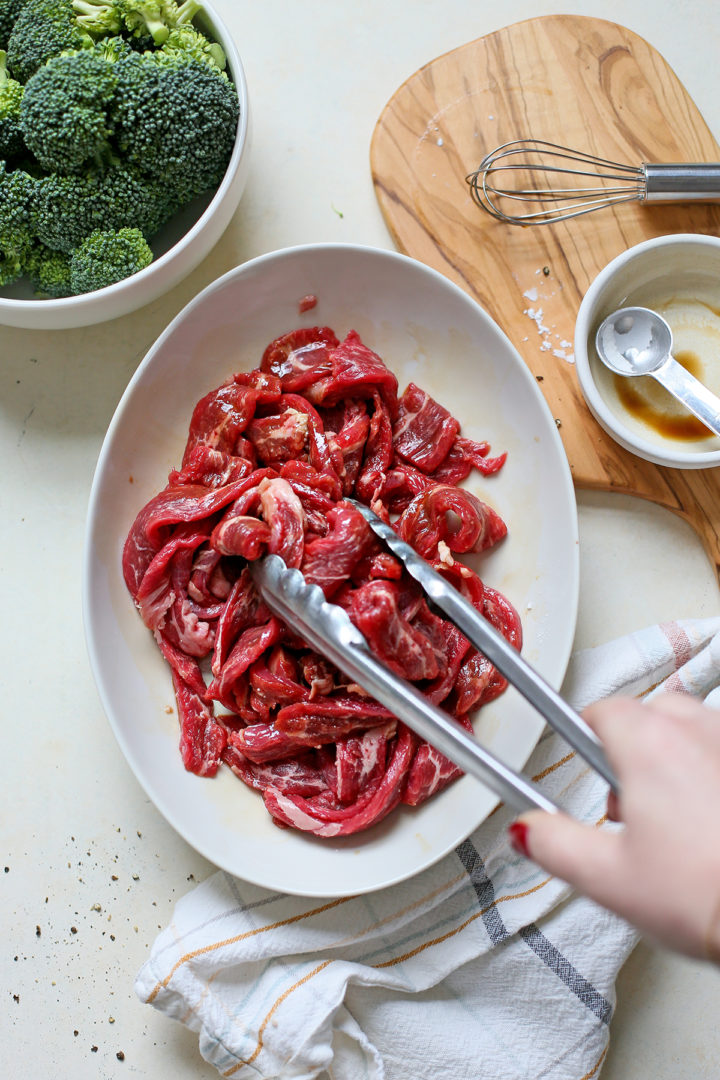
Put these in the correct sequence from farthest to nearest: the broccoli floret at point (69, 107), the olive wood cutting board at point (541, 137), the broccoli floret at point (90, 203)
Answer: the olive wood cutting board at point (541, 137) < the broccoli floret at point (90, 203) < the broccoli floret at point (69, 107)

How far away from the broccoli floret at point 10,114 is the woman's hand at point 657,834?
2347 mm

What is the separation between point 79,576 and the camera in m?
2.83

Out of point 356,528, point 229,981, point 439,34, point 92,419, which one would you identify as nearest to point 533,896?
point 229,981

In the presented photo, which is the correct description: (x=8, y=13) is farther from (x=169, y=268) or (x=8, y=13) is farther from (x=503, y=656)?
(x=503, y=656)

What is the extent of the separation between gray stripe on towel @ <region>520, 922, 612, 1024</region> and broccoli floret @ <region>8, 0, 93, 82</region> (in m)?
3.09

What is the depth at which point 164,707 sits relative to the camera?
2623 mm

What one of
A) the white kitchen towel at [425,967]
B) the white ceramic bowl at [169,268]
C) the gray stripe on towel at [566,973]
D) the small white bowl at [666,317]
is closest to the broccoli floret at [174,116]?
the white ceramic bowl at [169,268]

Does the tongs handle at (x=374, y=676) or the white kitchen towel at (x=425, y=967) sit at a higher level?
the tongs handle at (x=374, y=676)

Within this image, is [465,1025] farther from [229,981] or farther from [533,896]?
[229,981]

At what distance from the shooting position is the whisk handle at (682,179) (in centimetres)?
266

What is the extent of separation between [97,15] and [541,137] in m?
1.50

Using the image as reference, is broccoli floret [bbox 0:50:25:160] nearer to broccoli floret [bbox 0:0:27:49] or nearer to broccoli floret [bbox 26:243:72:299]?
broccoli floret [bbox 0:0:27:49]

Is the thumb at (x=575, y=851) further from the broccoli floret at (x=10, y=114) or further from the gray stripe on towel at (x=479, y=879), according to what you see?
the broccoli floret at (x=10, y=114)

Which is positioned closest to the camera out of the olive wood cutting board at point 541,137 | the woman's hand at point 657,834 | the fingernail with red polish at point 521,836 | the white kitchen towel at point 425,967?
the woman's hand at point 657,834
